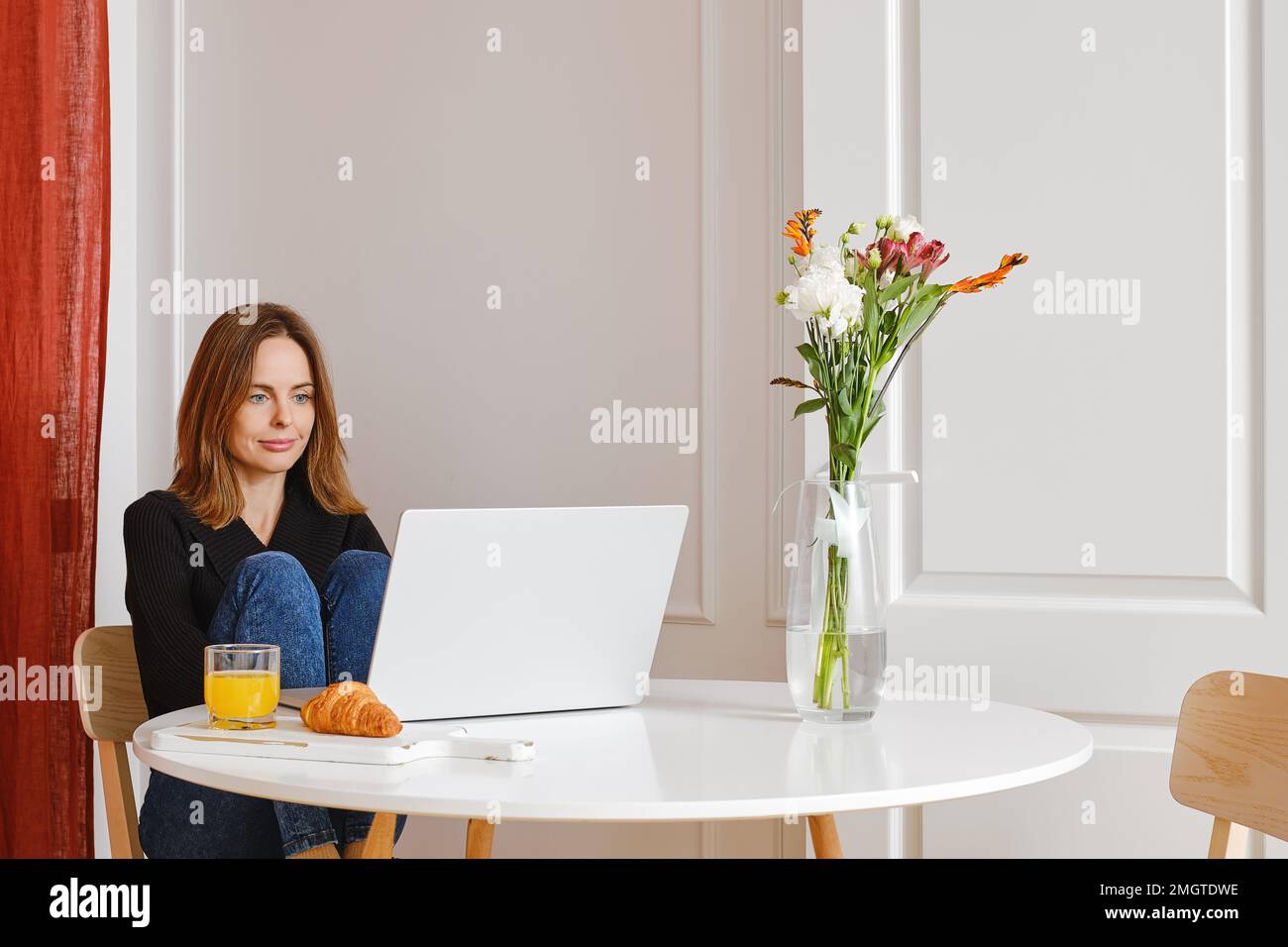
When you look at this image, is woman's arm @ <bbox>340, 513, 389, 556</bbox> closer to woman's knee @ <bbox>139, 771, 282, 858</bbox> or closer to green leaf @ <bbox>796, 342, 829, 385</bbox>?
woman's knee @ <bbox>139, 771, 282, 858</bbox>

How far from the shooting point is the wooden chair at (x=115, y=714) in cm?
165

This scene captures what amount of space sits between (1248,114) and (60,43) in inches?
80.3

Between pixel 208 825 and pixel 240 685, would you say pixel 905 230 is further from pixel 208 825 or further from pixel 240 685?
pixel 208 825

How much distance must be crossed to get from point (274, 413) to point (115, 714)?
51 cm

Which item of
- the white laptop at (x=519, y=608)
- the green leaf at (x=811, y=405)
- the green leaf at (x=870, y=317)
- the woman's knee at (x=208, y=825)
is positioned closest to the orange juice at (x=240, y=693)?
the white laptop at (x=519, y=608)

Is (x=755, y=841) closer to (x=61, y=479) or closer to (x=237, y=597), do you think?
(x=237, y=597)

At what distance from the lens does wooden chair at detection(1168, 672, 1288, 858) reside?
1.33 meters

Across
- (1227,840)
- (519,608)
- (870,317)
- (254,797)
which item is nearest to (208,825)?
(254,797)

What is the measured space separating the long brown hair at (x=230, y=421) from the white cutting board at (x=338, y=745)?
23.3 inches

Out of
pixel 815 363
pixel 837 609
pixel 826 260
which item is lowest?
pixel 837 609

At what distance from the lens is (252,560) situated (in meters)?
1.46

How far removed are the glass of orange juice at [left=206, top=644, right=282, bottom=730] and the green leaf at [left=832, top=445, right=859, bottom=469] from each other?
0.66 meters

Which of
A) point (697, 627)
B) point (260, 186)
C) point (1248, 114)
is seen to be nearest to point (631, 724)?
point (697, 627)
